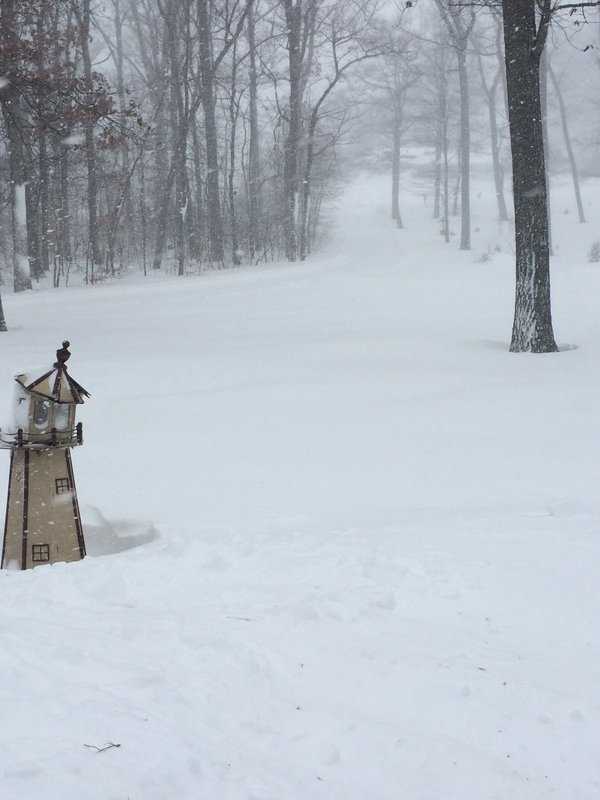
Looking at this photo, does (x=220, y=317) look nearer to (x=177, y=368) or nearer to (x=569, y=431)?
(x=177, y=368)

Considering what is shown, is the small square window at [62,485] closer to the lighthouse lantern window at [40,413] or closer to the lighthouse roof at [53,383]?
the lighthouse lantern window at [40,413]

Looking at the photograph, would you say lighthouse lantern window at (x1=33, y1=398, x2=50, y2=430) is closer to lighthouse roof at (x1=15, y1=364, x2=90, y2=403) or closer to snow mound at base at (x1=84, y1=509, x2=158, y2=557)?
lighthouse roof at (x1=15, y1=364, x2=90, y2=403)

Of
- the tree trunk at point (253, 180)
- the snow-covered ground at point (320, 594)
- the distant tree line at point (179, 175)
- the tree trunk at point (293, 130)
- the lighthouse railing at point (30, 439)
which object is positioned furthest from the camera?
the tree trunk at point (253, 180)

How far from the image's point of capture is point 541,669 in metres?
2.48

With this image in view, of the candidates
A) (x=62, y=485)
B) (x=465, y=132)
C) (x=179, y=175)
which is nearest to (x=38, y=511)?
(x=62, y=485)

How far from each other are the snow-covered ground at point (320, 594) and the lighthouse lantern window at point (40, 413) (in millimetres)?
771

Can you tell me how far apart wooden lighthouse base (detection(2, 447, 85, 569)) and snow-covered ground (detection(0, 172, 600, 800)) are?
40 centimetres

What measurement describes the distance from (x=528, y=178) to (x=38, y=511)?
23.0ft

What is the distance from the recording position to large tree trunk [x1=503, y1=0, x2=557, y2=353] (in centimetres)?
834

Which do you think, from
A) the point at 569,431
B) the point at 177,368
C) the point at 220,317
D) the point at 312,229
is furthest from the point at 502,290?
the point at 312,229

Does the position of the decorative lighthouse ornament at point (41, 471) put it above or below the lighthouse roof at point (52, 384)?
below

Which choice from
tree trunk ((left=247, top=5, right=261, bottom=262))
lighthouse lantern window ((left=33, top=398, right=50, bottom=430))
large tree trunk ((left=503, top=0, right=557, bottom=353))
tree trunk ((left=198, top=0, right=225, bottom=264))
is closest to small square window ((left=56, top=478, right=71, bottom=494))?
lighthouse lantern window ((left=33, top=398, right=50, bottom=430))

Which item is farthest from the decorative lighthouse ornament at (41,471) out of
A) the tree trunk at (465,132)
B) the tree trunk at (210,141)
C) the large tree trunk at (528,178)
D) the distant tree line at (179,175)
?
the tree trunk at (465,132)

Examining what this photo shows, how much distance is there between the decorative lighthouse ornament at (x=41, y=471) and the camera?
3.71 metres
